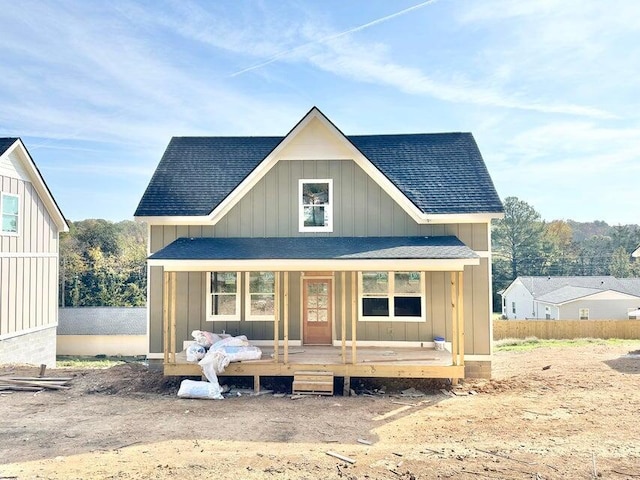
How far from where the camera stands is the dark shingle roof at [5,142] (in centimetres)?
1445

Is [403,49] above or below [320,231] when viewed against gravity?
above

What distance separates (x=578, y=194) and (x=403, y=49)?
59080 mm

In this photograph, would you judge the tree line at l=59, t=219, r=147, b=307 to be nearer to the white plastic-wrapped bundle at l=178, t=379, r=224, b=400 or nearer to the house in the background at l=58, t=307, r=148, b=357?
the house in the background at l=58, t=307, r=148, b=357

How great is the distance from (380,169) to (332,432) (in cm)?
718

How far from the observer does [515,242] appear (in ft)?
165

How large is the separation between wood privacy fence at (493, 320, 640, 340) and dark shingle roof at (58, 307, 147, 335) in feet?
80.4

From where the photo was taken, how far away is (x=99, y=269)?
42094mm

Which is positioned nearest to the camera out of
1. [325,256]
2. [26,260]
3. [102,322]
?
[325,256]

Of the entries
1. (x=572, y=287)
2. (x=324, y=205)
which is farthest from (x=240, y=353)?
(x=572, y=287)

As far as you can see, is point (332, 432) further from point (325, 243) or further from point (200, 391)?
point (325, 243)

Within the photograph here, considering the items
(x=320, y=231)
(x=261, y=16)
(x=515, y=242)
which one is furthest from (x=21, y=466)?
(x=515, y=242)

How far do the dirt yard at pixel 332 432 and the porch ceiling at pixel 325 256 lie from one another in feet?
10.4

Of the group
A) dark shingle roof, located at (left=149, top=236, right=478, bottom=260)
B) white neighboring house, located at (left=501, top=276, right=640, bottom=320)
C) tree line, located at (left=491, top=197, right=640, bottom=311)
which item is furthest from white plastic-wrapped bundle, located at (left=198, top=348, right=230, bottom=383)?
tree line, located at (left=491, top=197, right=640, bottom=311)

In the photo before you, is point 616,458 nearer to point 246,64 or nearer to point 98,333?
point 246,64
